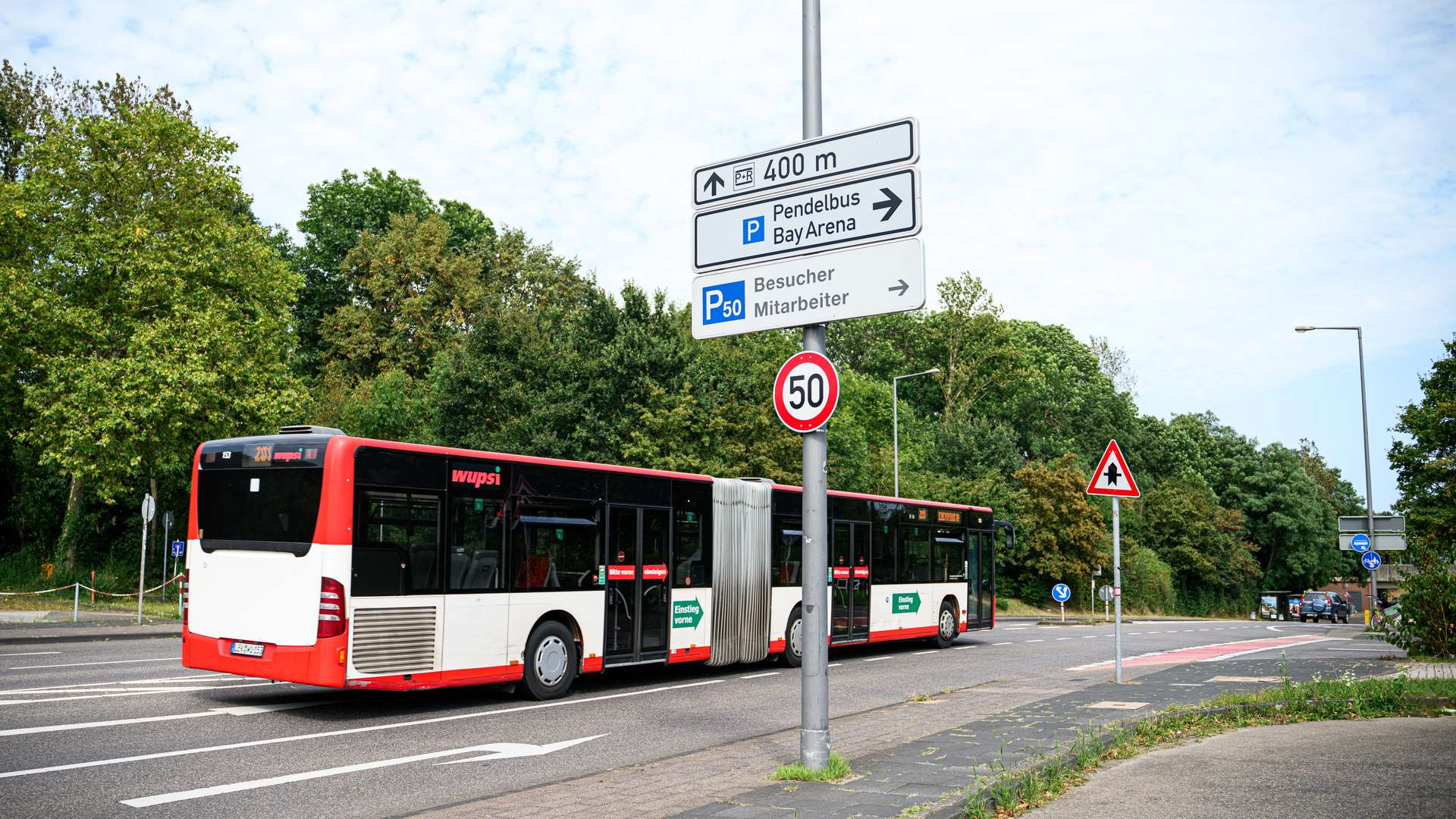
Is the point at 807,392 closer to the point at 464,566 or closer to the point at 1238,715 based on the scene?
the point at 464,566

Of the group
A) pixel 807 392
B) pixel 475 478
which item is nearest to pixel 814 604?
pixel 807 392

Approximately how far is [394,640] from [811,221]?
6280mm

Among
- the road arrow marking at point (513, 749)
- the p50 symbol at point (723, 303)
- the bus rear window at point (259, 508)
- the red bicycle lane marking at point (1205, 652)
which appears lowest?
the red bicycle lane marking at point (1205, 652)

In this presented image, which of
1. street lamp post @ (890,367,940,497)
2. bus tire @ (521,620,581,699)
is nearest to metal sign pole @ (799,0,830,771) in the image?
bus tire @ (521,620,581,699)

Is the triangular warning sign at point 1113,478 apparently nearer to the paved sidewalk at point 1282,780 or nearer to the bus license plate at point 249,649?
the paved sidewalk at point 1282,780

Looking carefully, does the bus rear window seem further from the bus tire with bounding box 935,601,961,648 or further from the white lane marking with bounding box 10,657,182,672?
the bus tire with bounding box 935,601,961,648

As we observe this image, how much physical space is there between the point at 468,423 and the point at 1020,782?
3380 centimetres

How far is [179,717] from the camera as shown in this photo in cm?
1065

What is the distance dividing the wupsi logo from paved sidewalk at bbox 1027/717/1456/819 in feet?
23.8

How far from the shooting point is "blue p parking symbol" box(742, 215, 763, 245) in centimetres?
852

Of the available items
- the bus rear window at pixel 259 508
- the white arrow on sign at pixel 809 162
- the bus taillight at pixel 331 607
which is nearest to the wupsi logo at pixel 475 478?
the bus rear window at pixel 259 508

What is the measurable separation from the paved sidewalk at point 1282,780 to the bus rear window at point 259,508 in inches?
298

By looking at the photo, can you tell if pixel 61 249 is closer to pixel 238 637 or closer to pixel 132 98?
pixel 132 98

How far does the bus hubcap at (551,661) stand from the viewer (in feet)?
42.8
